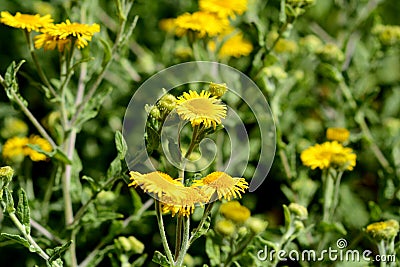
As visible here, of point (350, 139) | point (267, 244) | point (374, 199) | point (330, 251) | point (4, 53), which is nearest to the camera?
point (267, 244)

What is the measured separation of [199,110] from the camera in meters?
1.12

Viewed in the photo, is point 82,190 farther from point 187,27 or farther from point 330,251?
point 330,251

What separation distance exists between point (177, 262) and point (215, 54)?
95 centimetres

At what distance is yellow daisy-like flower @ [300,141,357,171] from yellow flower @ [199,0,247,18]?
49 centimetres

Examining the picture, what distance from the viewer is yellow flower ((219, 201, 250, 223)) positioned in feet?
4.70

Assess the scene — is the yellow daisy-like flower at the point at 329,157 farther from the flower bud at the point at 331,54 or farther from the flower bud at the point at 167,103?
the flower bud at the point at 167,103

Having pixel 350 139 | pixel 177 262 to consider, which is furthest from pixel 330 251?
pixel 177 262

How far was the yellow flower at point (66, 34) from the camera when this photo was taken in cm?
135

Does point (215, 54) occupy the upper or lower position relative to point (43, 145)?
upper

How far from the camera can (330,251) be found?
1.56 meters

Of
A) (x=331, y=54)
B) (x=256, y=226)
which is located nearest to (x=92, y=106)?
(x=256, y=226)

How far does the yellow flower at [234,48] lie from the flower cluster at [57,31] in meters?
0.70

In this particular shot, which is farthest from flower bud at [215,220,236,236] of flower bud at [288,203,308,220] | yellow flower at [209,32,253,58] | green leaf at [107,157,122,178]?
yellow flower at [209,32,253,58]

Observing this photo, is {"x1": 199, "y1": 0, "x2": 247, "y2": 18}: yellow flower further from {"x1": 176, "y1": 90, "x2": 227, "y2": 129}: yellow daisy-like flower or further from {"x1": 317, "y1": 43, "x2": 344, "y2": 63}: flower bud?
{"x1": 176, "y1": 90, "x2": 227, "y2": 129}: yellow daisy-like flower
